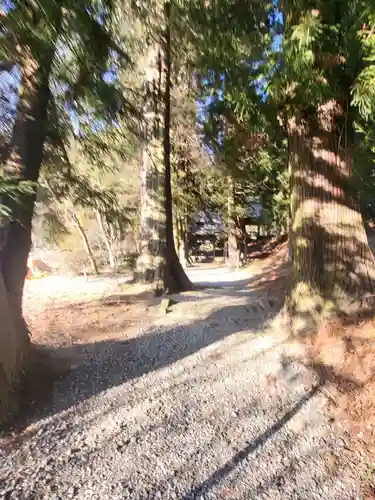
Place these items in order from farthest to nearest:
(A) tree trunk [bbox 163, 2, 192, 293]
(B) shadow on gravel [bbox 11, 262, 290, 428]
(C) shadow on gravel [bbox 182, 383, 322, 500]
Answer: (A) tree trunk [bbox 163, 2, 192, 293]
(B) shadow on gravel [bbox 11, 262, 290, 428]
(C) shadow on gravel [bbox 182, 383, 322, 500]

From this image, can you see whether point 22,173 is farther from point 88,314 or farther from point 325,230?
point 88,314

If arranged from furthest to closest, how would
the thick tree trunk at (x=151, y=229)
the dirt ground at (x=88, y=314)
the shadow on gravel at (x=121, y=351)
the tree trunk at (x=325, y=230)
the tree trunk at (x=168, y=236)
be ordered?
1. the thick tree trunk at (x=151, y=229)
2. the tree trunk at (x=168, y=236)
3. the dirt ground at (x=88, y=314)
4. the tree trunk at (x=325, y=230)
5. the shadow on gravel at (x=121, y=351)

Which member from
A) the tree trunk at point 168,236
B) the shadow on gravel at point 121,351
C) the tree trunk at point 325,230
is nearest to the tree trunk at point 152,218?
the tree trunk at point 168,236

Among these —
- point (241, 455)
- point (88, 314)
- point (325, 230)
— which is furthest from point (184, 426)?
point (88, 314)

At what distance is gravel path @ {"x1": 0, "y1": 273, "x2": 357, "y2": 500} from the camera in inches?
98.1

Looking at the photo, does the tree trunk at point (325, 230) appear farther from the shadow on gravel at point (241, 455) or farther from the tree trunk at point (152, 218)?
the tree trunk at point (152, 218)

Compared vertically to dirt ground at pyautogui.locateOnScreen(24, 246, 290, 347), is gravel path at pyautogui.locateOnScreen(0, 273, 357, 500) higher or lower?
lower

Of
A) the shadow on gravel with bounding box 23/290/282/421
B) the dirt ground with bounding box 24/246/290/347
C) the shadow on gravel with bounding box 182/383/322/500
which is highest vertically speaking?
the dirt ground with bounding box 24/246/290/347

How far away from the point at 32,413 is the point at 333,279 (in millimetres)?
3538

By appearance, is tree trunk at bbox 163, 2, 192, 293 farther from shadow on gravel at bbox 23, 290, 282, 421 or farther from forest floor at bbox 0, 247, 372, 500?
forest floor at bbox 0, 247, 372, 500

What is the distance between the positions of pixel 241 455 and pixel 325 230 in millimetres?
2954

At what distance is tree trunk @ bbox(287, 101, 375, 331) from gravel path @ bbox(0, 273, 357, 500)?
2.21ft

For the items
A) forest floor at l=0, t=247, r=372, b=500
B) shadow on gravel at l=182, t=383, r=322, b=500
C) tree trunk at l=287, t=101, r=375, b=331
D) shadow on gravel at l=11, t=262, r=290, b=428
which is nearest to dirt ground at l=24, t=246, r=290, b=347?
shadow on gravel at l=11, t=262, r=290, b=428

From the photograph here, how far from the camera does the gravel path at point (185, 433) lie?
2.49 m
